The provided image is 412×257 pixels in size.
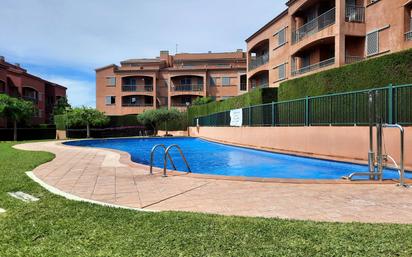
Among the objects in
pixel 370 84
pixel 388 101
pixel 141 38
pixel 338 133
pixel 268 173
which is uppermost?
pixel 141 38

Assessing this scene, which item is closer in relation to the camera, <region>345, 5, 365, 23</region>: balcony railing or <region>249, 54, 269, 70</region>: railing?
<region>345, 5, 365, 23</region>: balcony railing

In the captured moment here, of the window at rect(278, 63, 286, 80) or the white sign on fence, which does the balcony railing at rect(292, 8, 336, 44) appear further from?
the white sign on fence

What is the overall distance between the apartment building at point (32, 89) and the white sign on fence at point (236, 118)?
2801cm

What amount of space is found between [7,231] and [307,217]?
13.2 ft

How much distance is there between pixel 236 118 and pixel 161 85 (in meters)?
29.8

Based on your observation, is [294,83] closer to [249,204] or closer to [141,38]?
[249,204]

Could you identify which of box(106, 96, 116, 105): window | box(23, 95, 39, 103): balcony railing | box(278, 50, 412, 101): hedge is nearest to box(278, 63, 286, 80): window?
box(278, 50, 412, 101): hedge

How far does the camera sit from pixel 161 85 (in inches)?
2023

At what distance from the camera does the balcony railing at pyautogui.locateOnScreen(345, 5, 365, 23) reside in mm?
21312

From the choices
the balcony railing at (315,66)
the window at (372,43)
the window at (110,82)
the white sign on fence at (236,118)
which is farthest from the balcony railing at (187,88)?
the window at (372,43)

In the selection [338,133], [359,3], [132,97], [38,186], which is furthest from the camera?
[132,97]

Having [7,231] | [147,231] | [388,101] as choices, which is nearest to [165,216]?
[147,231]

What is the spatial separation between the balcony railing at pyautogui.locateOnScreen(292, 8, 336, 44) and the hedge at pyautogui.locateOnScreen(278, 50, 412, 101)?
8053 millimetres

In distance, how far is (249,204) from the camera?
527 centimetres
